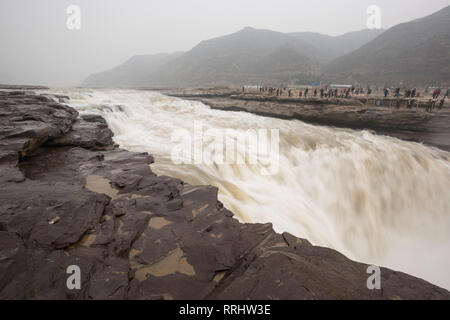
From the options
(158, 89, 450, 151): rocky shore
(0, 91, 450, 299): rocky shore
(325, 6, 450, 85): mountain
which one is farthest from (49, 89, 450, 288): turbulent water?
(325, 6, 450, 85): mountain

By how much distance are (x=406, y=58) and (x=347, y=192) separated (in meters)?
95.8

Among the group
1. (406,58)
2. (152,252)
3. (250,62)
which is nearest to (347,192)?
(152,252)

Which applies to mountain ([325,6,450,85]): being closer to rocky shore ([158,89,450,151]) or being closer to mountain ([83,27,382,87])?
mountain ([83,27,382,87])

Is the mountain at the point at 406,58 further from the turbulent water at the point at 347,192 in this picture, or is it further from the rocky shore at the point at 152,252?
the rocky shore at the point at 152,252

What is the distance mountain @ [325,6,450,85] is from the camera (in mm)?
61938

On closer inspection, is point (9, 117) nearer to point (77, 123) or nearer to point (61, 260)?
point (77, 123)

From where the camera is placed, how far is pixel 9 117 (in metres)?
5.98

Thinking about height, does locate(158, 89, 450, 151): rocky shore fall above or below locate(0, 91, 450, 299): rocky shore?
above

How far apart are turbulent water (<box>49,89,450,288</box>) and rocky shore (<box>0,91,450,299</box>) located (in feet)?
5.99

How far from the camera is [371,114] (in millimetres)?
14961

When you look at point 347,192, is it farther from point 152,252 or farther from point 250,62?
point 250,62

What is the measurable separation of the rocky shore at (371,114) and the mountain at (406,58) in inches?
2297

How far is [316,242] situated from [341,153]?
244 inches

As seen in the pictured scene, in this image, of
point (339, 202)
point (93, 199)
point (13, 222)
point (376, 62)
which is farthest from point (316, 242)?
point (376, 62)
